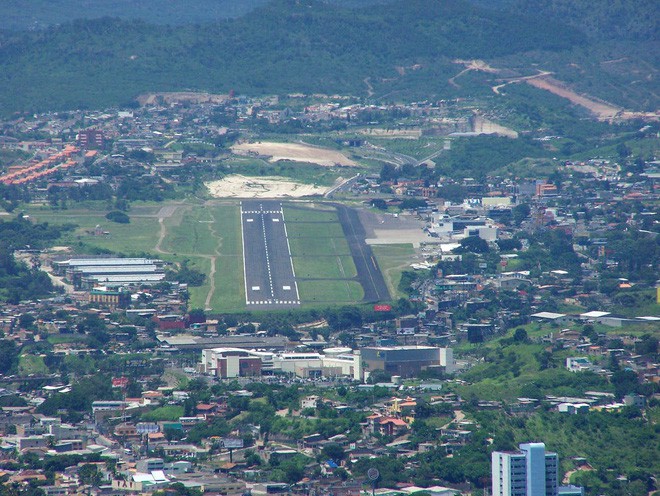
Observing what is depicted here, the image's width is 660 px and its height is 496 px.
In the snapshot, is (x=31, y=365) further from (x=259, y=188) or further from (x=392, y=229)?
(x=259, y=188)

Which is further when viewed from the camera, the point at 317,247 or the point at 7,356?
the point at 317,247

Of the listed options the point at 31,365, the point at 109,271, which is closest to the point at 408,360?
the point at 31,365

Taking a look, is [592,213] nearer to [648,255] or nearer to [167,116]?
[648,255]

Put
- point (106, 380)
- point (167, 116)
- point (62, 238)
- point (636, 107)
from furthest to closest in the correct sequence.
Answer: point (636, 107)
point (167, 116)
point (62, 238)
point (106, 380)

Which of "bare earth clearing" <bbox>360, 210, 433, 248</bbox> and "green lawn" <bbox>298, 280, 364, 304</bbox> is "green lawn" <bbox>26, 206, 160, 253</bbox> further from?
"bare earth clearing" <bbox>360, 210, 433, 248</bbox>

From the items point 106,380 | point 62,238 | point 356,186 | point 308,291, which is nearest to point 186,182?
point 356,186

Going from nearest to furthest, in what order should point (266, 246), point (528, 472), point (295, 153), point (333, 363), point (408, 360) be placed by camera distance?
point (528, 472) < point (408, 360) < point (333, 363) < point (266, 246) < point (295, 153)
